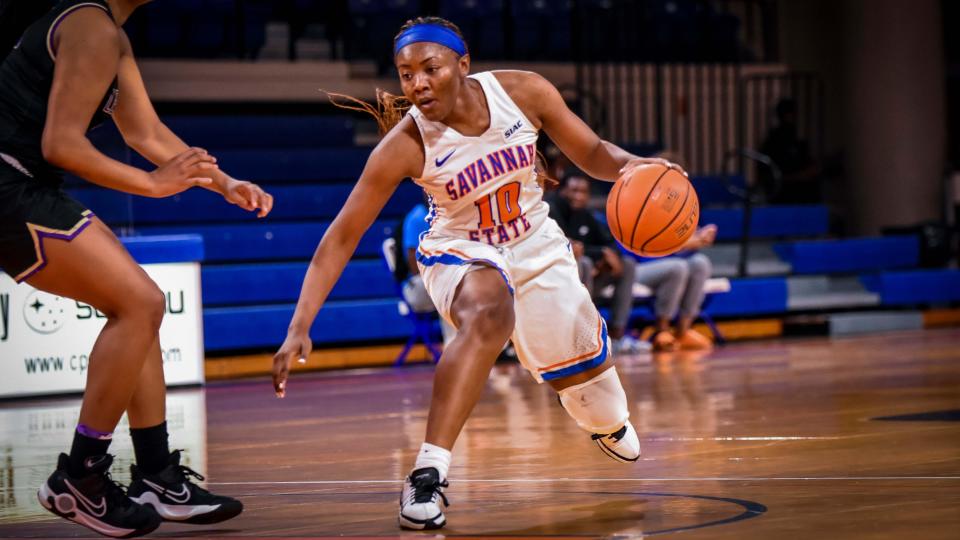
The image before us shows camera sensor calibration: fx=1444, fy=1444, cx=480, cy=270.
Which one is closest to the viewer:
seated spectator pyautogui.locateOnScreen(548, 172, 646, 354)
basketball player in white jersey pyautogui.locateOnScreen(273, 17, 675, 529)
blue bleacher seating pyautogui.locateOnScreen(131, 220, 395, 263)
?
basketball player in white jersey pyautogui.locateOnScreen(273, 17, 675, 529)

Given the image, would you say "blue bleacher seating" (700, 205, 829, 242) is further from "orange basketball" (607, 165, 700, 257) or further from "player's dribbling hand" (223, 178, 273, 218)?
"player's dribbling hand" (223, 178, 273, 218)

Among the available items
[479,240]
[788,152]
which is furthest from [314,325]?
[479,240]

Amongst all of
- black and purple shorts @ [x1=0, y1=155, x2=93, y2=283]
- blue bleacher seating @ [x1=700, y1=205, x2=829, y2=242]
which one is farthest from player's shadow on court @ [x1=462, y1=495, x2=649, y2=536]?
blue bleacher seating @ [x1=700, y1=205, x2=829, y2=242]

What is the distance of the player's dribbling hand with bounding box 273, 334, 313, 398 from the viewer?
3.46m

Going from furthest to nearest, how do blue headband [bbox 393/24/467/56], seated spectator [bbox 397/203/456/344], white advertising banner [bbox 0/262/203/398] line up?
1. seated spectator [bbox 397/203/456/344]
2. white advertising banner [bbox 0/262/203/398]
3. blue headband [bbox 393/24/467/56]

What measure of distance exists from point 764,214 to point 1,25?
9838mm

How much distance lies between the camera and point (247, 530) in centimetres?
359

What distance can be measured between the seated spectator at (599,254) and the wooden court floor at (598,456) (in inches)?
57.1

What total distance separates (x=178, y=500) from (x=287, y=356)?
18.6 inches

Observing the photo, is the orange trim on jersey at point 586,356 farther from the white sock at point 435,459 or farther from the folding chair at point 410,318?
the folding chair at point 410,318

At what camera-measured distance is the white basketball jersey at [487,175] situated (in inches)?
156

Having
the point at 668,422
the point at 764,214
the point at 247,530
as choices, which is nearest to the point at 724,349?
the point at 764,214

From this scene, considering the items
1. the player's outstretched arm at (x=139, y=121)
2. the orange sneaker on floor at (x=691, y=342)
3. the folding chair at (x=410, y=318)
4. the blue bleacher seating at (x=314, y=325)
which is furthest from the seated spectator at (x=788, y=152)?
the player's outstretched arm at (x=139, y=121)

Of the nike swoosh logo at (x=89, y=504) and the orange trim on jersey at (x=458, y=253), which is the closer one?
the nike swoosh logo at (x=89, y=504)
